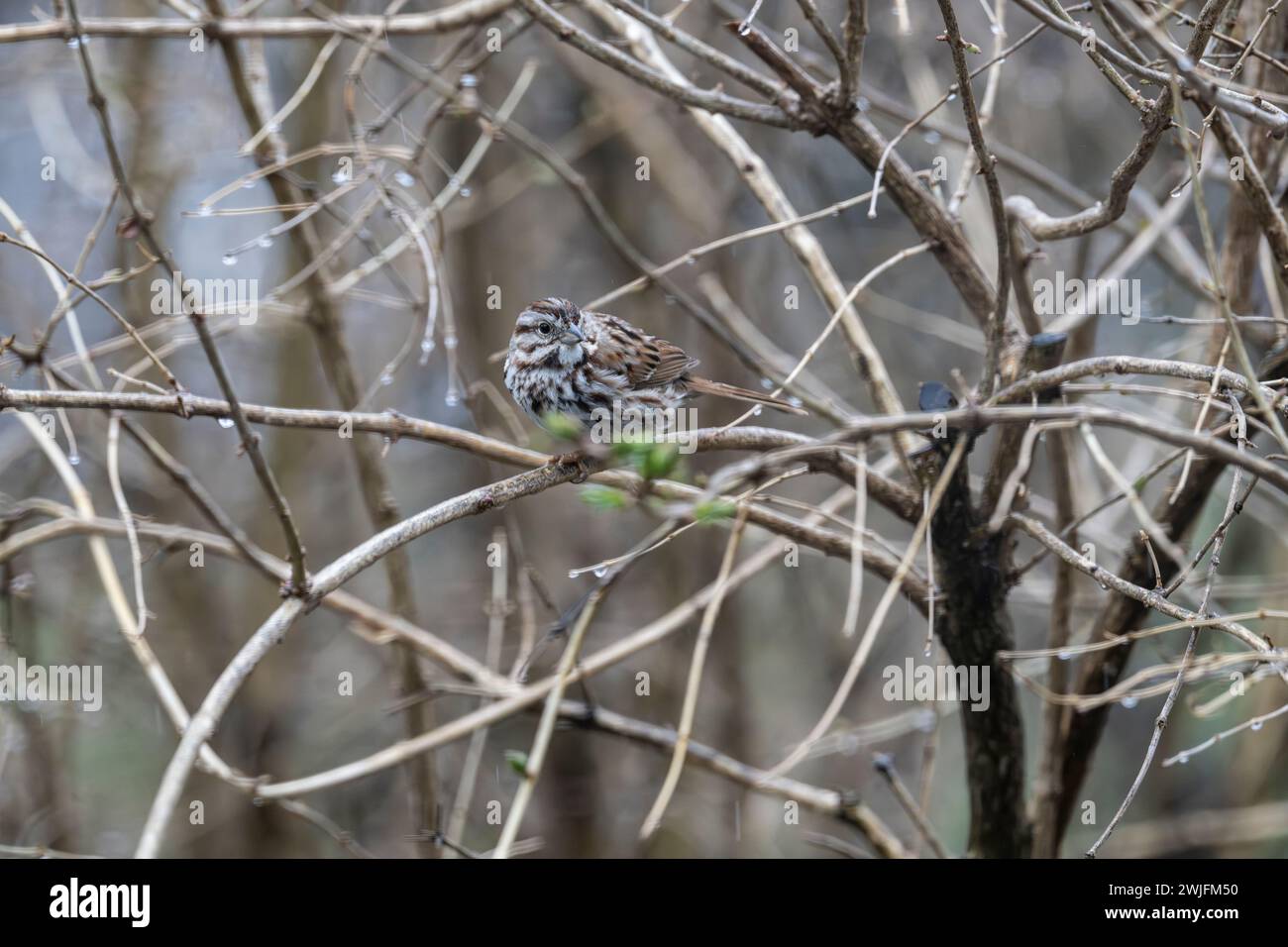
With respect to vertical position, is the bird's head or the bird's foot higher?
the bird's head

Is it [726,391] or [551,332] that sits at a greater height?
[551,332]

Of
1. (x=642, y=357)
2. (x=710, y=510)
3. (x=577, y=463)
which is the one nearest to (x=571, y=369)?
(x=642, y=357)

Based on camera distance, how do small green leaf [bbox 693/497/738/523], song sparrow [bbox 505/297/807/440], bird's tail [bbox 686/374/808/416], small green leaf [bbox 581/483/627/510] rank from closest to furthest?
small green leaf [bbox 693/497/738/523] < small green leaf [bbox 581/483/627/510] < song sparrow [bbox 505/297/807/440] < bird's tail [bbox 686/374/808/416]

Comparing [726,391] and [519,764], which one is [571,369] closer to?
[726,391]

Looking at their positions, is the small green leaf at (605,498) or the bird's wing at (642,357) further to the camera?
the bird's wing at (642,357)

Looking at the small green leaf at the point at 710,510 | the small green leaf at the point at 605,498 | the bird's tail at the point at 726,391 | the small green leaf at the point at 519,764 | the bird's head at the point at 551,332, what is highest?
the bird's head at the point at 551,332

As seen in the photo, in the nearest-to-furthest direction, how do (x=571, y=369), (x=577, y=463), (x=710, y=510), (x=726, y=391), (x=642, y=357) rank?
(x=710, y=510), (x=577, y=463), (x=571, y=369), (x=642, y=357), (x=726, y=391)

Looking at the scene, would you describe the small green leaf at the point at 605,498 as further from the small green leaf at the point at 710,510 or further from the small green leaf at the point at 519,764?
the small green leaf at the point at 519,764

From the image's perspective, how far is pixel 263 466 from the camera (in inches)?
91.0

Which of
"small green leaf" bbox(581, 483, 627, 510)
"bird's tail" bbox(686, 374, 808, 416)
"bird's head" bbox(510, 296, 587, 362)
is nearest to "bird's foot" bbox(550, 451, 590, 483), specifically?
"bird's head" bbox(510, 296, 587, 362)

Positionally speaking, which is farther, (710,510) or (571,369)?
(571,369)

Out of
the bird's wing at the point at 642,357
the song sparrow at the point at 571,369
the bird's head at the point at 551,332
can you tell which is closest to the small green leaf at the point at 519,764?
the song sparrow at the point at 571,369

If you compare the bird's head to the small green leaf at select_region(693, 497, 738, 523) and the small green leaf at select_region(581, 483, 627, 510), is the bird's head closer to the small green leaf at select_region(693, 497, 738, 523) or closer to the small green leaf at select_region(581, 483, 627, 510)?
the small green leaf at select_region(581, 483, 627, 510)

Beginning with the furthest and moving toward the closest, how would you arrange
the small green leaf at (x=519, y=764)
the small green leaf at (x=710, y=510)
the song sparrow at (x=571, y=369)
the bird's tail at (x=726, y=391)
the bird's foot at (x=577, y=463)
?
the bird's tail at (x=726, y=391)
the song sparrow at (x=571, y=369)
the bird's foot at (x=577, y=463)
the small green leaf at (x=519, y=764)
the small green leaf at (x=710, y=510)
